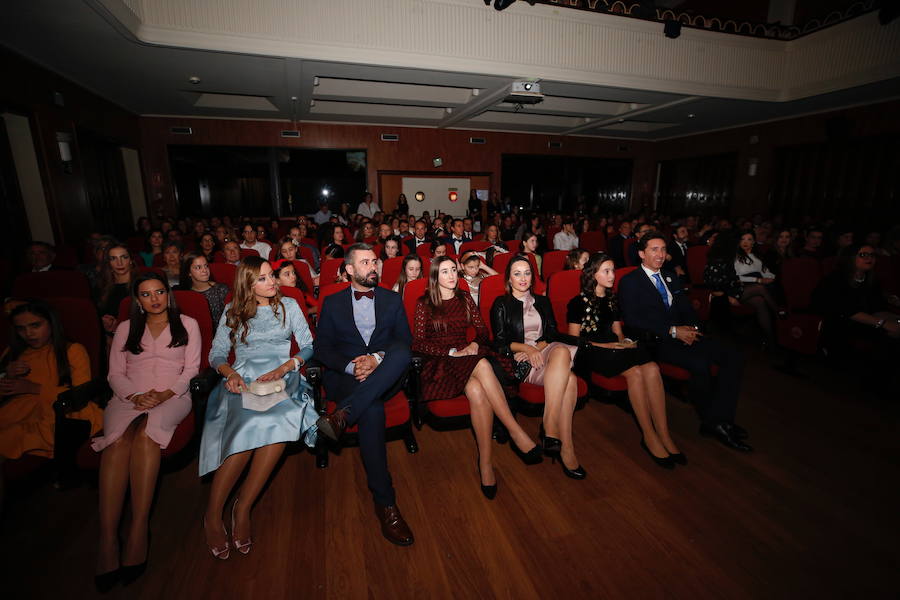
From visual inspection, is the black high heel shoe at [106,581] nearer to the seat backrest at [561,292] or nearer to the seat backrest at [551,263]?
the seat backrest at [561,292]

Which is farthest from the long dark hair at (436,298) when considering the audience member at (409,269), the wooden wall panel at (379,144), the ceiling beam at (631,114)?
the wooden wall panel at (379,144)

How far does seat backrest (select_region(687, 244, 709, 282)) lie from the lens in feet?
16.9

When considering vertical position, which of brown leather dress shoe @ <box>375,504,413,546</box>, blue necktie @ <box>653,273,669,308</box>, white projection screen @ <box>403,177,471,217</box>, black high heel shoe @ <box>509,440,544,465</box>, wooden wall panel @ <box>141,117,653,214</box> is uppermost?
wooden wall panel @ <box>141,117,653,214</box>

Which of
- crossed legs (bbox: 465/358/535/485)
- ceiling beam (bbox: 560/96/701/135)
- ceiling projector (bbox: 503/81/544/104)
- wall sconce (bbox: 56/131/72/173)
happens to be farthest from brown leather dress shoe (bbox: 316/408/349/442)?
ceiling beam (bbox: 560/96/701/135)

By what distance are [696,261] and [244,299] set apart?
529 cm

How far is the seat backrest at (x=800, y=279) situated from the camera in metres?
3.97

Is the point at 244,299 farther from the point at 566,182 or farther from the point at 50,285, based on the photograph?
the point at 566,182

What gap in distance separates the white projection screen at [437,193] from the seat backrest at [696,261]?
863 centimetres

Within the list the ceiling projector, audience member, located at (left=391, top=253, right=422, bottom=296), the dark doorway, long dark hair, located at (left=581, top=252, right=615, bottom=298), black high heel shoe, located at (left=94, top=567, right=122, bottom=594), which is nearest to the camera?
black high heel shoe, located at (left=94, top=567, right=122, bottom=594)

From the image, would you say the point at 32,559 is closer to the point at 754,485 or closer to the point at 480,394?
the point at 480,394

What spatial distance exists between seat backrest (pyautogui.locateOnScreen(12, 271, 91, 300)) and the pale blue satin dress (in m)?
2.04

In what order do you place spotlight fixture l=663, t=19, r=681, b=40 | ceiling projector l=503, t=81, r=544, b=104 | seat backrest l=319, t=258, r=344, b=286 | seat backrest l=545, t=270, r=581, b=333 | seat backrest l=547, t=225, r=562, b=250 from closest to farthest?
seat backrest l=545, t=270, r=581, b=333 → seat backrest l=319, t=258, r=344, b=286 → ceiling projector l=503, t=81, r=544, b=104 → spotlight fixture l=663, t=19, r=681, b=40 → seat backrest l=547, t=225, r=562, b=250

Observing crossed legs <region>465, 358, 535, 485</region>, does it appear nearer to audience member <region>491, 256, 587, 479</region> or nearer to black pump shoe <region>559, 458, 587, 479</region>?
audience member <region>491, 256, 587, 479</region>

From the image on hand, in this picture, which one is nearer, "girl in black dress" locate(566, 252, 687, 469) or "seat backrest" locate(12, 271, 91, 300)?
"girl in black dress" locate(566, 252, 687, 469)
